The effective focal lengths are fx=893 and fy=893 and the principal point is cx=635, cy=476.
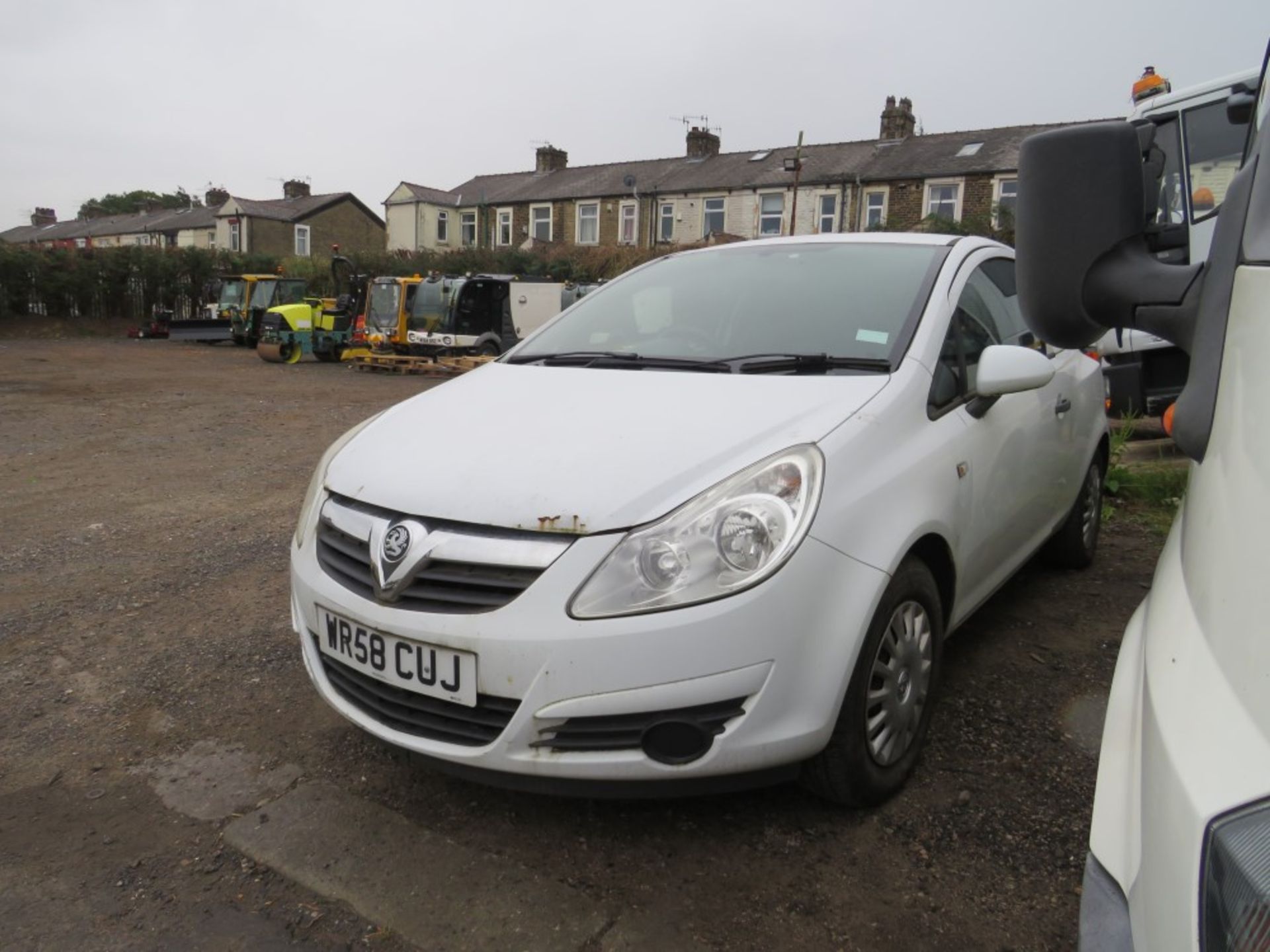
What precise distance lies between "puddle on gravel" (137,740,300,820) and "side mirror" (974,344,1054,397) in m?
2.40

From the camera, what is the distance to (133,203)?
271 feet

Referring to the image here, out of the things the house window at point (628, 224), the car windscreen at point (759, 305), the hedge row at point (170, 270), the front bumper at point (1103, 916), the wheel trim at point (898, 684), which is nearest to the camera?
the front bumper at point (1103, 916)

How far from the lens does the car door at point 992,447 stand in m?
2.76

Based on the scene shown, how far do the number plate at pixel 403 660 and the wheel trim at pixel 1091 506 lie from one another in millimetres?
3249

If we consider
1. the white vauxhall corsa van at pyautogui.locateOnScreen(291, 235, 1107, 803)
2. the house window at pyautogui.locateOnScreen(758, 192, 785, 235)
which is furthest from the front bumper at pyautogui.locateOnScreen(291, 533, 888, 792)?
the house window at pyautogui.locateOnScreen(758, 192, 785, 235)

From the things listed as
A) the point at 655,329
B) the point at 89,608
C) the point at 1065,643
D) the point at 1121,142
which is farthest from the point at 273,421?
the point at 1121,142

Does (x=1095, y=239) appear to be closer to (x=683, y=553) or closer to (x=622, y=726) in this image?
(x=683, y=553)

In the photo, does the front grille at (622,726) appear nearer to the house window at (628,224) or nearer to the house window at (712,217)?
the house window at (712,217)

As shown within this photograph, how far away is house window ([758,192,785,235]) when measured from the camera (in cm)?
3300

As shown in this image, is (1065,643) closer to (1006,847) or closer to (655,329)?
(1006,847)

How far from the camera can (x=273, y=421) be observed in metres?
10.7

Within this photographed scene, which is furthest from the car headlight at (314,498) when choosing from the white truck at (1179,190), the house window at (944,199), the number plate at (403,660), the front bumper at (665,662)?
the house window at (944,199)

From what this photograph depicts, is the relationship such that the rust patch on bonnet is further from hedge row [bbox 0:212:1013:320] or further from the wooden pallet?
hedge row [bbox 0:212:1013:320]

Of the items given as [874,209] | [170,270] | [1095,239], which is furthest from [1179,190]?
[170,270]
